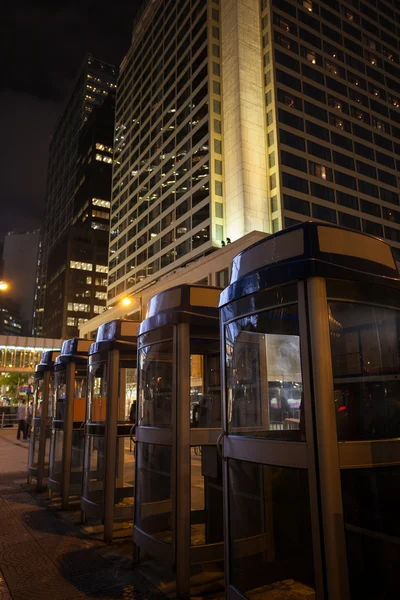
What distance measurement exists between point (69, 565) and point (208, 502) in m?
1.80

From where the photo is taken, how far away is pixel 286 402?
13.4ft

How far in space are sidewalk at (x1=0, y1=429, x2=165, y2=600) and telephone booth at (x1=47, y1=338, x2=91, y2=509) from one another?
2.58 ft

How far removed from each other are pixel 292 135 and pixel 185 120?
567 inches

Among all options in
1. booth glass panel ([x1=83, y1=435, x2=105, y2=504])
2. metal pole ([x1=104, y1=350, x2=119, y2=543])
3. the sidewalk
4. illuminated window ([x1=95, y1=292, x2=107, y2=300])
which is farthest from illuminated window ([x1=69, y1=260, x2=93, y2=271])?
metal pole ([x1=104, y1=350, x2=119, y2=543])

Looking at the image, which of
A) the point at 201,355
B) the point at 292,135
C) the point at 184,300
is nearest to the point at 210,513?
the point at 201,355

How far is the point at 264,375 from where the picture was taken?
168 inches

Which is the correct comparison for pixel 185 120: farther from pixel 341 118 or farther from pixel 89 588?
pixel 89 588

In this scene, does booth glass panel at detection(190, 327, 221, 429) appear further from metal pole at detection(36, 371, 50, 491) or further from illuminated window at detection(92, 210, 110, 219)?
illuminated window at detection(92, 210, 110, 219)

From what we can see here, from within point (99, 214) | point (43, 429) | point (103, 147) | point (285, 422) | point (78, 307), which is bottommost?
point (43, 429)

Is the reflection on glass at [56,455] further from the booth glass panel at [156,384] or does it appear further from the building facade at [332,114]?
the building facade at [332,114]

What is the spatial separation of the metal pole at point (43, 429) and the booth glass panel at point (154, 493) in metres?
5.31

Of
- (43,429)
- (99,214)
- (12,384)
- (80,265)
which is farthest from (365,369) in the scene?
(99,214)

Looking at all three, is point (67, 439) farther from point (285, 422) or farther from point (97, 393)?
point (285, 422)

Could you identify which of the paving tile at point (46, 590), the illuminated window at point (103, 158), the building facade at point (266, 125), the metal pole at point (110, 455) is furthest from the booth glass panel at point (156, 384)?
the illuminated window at point (103, 158)
